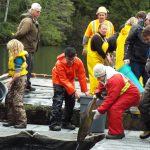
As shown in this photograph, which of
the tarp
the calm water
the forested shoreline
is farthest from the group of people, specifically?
the forested shoreline

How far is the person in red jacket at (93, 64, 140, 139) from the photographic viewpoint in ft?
28.0

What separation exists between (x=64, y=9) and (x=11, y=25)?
767 cm

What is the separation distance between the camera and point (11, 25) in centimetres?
6072

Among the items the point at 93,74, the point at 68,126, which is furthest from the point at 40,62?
the point at 68,126

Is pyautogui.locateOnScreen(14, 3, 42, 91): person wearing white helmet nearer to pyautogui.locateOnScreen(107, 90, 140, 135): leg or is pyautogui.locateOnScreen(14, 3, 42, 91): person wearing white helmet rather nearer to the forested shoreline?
pyautogui.locateOnScreen(107, 90, 140, 135): leg

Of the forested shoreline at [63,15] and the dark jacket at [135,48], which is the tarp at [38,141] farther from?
the forested shoreline at [63,15]

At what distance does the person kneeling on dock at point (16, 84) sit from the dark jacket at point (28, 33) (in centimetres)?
187

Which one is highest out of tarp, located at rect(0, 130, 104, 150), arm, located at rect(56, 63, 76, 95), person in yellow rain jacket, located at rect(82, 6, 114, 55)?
person in yellow rain jacket, located at rect(82, 6, 114, 55)

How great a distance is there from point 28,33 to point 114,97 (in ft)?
11.2

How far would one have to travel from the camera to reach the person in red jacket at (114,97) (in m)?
8.55

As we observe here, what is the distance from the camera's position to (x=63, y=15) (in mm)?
66438

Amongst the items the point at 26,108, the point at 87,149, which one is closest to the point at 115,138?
the point at 87,149

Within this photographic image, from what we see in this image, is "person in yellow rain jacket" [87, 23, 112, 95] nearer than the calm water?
Yes

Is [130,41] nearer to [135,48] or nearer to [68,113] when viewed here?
[135,48]
